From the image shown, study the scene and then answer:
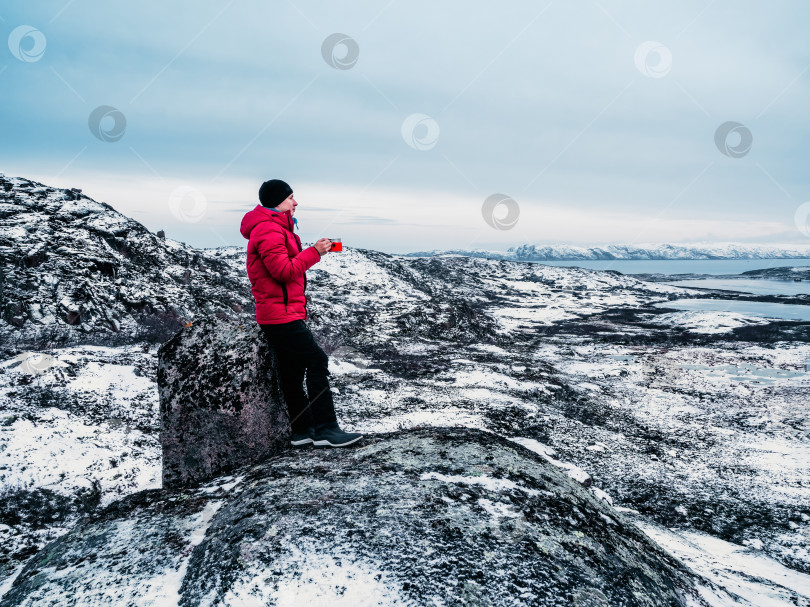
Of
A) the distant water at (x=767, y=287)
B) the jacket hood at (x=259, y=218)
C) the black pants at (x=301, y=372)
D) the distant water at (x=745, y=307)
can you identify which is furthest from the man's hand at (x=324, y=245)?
the distant water at (x=767, y=287)

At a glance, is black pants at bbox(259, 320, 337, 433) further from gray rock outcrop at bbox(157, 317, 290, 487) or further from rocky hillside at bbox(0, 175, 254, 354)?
rocky hillside at bbox(0, 175, 254, 354)

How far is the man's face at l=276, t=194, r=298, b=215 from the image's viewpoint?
5020 millimetres

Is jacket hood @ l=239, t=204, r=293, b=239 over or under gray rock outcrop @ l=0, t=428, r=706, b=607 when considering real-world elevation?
over

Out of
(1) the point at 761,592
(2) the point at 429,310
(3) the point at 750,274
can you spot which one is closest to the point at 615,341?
(2) the point at 429,310

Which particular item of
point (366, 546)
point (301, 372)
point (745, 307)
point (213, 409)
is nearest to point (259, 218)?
point (301, 372)

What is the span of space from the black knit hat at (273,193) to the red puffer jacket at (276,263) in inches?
4.0

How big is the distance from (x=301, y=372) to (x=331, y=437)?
2.90 feet

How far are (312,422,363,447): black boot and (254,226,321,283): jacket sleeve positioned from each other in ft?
6.46

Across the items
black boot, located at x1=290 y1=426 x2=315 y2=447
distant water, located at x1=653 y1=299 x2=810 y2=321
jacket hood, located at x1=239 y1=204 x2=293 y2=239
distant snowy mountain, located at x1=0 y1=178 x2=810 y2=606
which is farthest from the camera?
distant water, located at x1=653 y1=299 x2=810 y2=321

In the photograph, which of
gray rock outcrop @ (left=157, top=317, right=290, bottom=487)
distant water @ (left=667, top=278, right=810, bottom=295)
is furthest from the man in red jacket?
distant water @ (left=667, top=278, right=810, bottom=295)

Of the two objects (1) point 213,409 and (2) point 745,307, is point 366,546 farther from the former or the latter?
(2) point 745,307

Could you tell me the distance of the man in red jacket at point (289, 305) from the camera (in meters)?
4.76

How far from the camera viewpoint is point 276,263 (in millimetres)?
4664

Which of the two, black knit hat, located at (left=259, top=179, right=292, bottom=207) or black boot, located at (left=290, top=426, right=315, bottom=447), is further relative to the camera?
black boot, located at (left=290, top=426, right=315, bottom=447)
